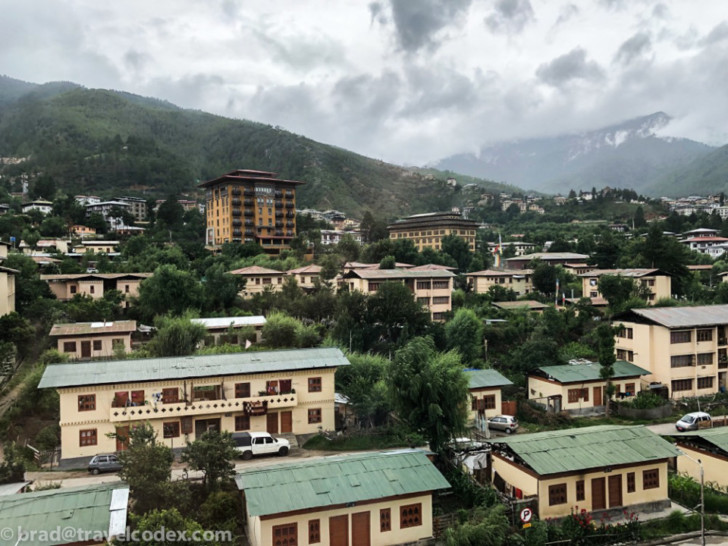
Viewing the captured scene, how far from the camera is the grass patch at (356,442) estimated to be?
27328 millimetres

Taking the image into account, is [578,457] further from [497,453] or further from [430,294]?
[430,294]

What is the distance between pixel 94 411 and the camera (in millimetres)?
25422

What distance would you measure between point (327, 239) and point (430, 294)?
51.6m

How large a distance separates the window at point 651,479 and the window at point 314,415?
51.1 feet

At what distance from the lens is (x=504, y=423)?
30688mm

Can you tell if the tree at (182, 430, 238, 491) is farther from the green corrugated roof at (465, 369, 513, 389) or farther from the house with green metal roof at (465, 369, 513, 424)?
the green corrugated roof at (465, 369, 513, 389)

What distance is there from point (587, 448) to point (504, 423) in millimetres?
9319

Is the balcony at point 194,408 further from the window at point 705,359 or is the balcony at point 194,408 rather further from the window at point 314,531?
the window at point 705,359

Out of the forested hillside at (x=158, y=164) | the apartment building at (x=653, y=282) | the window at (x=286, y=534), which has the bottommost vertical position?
the window at (x=286, y=534)

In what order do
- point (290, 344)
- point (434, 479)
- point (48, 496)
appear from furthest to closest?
point (290, 344), point (434, 479), point (48, 496)

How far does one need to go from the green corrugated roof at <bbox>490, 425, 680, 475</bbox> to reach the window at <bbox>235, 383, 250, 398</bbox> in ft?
43.5

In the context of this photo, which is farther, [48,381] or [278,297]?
[278,297]

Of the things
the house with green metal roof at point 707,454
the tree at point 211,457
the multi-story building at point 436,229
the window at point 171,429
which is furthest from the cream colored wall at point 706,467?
the multi-story building at point 436,229

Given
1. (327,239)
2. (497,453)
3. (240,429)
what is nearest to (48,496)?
(240,429)
